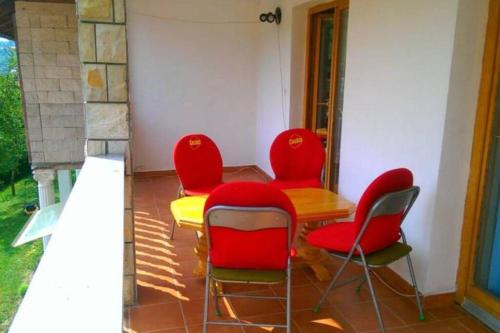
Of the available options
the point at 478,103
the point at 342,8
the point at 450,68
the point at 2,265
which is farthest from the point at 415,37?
the point at 2,265

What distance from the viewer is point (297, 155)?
3510 mm

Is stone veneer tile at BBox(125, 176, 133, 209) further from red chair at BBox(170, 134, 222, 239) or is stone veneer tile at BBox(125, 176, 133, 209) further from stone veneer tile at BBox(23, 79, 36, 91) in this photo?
stone veneer tile at BBox(23, 79, 36, 91)

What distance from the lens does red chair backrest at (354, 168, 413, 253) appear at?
83.5 inches

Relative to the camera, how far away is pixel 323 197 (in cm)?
278

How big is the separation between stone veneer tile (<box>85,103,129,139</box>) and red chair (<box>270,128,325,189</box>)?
156 cm

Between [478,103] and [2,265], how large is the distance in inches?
345

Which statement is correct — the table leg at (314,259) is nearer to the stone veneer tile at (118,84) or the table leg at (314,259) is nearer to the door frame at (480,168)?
the door frame at (480,168)

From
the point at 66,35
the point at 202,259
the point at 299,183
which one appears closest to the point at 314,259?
the point at 299,183

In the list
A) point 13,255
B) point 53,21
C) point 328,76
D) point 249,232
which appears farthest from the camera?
point 13,255

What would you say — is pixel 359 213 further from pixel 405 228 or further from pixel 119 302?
pixel 119 302

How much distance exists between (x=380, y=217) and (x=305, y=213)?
0.44m

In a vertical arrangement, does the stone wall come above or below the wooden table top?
above

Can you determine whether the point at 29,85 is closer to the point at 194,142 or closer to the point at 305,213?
the point at 194,142

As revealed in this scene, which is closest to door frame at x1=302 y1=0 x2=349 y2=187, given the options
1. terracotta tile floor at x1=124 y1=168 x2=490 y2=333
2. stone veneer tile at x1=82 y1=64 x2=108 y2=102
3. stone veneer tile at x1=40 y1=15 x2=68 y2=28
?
terracotta tile floor at x1=124 y1=168 x2=490 y2=333
